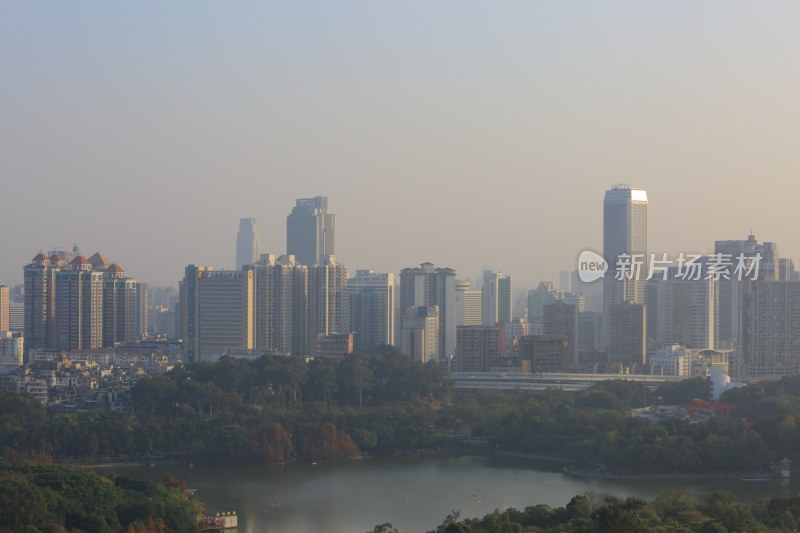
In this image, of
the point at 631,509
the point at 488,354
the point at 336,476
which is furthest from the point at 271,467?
the point at 488,354

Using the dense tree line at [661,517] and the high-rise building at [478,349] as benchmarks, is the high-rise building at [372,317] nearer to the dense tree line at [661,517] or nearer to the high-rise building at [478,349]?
the high-rise building at [478,349]

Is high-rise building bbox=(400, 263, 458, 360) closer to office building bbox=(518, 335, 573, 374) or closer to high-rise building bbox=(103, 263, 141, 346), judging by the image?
office building bbox=(518, 335, 573, 374)

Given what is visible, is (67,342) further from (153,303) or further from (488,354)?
(153,303)

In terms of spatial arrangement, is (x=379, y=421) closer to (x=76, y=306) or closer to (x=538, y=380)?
(x=538, y=380)

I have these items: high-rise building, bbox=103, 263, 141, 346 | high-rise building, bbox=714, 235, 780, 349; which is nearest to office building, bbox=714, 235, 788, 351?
high-rise building, bbox=714, 235, 780, 349

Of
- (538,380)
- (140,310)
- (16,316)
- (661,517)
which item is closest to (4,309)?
(140,310)

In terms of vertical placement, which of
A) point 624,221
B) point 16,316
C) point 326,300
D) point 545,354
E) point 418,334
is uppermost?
point 624,221

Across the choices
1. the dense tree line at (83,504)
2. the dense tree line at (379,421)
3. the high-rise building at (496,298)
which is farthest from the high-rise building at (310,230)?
the dense tree line at (83,504)
